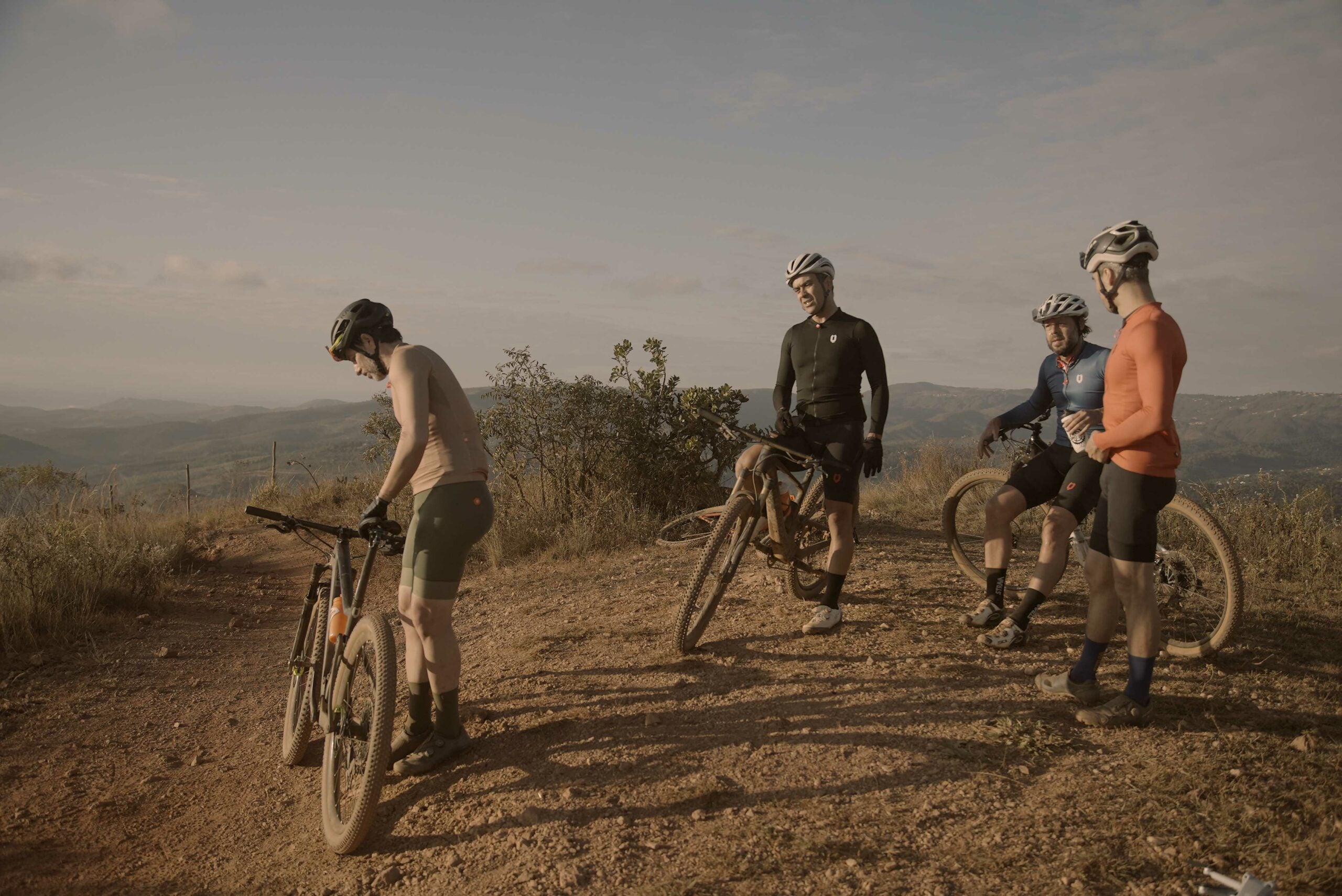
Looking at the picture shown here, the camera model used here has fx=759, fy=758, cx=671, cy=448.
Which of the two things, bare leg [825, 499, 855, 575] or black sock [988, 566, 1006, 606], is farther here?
black sock [988, 566, 1006, 606]

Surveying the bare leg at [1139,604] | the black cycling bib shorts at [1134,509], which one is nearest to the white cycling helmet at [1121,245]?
the black cycling bib shorts at [1134,509]

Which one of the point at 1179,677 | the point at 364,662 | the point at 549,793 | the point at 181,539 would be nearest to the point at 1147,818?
the point at 1179,677

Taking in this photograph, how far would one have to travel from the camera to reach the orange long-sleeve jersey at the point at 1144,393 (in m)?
3.20

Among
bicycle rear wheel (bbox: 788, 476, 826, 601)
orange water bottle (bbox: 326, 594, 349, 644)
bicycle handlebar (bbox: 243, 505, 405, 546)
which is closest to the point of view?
bicycle handlebar (bbox: 243, 505, 405, 546)

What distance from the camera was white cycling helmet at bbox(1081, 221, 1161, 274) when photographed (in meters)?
3.37

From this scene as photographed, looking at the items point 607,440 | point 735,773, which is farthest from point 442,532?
point 607,440

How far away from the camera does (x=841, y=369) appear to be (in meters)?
4.78

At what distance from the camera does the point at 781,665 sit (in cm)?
439

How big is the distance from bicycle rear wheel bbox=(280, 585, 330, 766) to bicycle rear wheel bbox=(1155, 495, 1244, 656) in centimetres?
434

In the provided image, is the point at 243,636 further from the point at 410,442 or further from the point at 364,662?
the point at 410,442

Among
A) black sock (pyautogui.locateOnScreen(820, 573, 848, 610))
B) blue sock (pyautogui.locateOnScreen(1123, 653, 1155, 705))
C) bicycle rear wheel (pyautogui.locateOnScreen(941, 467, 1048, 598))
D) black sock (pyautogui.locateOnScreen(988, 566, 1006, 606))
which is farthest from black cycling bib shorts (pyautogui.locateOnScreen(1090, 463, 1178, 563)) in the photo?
black sock (pyautogui.locateOnScreen(820, 573, 848, 610))

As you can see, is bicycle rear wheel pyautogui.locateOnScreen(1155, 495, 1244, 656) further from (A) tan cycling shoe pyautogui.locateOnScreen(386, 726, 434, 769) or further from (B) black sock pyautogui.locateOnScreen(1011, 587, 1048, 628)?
(A) tan cycling shoe pyautogui.locateOnScreen(386, 726, 434, 769)

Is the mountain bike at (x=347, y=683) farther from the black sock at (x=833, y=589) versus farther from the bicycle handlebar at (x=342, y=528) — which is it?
the black sock at (x=833, y=589)

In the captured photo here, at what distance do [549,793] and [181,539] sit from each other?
8500 mm
